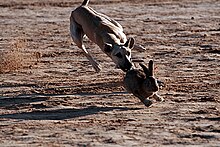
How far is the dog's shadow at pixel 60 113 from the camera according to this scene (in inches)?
397

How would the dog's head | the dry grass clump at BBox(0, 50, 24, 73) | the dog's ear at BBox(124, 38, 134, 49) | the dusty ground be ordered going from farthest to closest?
the dry grass clump at BBox(0, 50, 24, 73) → the dog's ear at BBox(124, 38, 134, 49) → the dog's head → the dusty ground

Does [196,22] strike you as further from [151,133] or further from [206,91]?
[151,133]

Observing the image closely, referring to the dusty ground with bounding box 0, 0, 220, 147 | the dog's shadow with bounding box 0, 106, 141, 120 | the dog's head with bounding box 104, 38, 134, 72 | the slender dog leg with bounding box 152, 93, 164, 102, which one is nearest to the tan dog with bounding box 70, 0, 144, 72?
the dog's head with bounding box 104, 38, 134, 72

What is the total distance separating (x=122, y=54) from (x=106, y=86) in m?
0.55

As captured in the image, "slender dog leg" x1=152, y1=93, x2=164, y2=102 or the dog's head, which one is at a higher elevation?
the dog's head

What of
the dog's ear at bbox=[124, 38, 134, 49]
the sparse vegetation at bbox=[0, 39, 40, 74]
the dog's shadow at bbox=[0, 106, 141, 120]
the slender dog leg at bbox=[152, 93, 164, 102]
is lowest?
the dog's shadow at bbox=[0, 106, 141, 120]

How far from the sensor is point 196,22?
1916 cm

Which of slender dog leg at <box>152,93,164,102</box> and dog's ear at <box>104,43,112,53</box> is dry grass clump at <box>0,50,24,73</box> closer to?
dog's ear at <box>104,43,112,53</box>

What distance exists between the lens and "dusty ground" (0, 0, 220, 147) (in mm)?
9117

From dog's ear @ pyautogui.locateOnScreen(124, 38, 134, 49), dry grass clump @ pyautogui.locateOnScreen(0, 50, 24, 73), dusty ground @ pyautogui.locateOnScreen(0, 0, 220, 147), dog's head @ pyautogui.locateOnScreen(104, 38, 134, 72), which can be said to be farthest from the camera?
dry grass clump @ pyautogui.locateOnScreen(0, 50, 24, 73)

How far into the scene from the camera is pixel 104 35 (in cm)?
1249

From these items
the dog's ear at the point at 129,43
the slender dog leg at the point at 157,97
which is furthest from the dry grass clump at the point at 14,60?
the slender dog leg at the point at 157,97

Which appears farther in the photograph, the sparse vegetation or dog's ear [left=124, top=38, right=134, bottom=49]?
the sparse vegetation

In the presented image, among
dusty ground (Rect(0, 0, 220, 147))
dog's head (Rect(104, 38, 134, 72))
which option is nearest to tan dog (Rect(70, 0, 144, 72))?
dog's head (Rect(104, 38, 134, 72))
